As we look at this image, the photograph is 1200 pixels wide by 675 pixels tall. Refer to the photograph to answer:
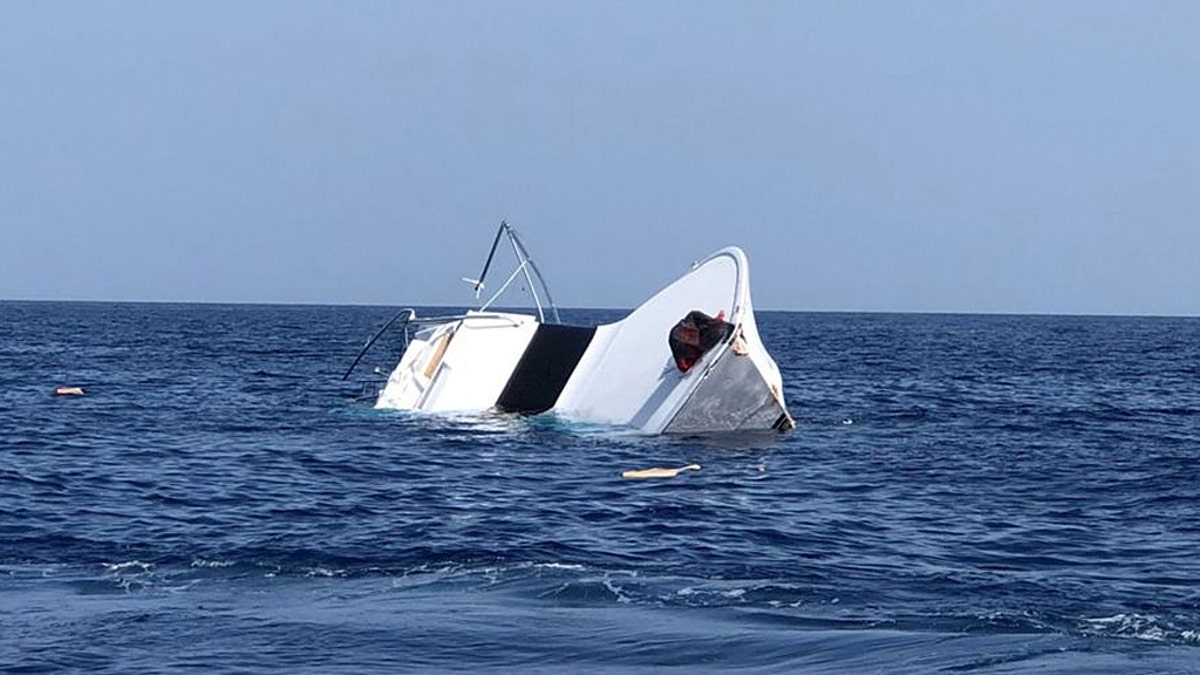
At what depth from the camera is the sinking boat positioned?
97.2 ft

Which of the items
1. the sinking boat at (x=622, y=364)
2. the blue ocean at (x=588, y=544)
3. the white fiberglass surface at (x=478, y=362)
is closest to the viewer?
the blue ocean at (x=588, y=544)

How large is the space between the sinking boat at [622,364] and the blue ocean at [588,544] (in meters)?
0.77

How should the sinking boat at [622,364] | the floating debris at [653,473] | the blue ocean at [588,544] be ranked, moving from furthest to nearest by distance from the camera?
the sinking boat at [622,364] < the floating debris at [653,473] < the blue ocean at [588,544]

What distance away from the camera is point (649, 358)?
104ft

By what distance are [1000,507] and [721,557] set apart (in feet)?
18.2

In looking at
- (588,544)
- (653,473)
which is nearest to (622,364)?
(653,473)

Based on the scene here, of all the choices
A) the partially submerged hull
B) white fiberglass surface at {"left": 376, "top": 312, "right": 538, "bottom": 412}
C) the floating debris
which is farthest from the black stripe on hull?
the floating debris

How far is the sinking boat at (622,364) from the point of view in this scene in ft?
97.2

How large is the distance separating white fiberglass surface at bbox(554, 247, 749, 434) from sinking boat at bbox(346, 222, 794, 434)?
3 centimetres

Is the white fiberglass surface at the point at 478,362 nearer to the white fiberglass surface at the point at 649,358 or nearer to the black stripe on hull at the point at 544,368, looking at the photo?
the black stripe on hull at the point at 544,368

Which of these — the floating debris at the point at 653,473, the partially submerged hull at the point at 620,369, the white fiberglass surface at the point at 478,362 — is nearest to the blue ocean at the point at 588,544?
the floating debris at the point at 653,473

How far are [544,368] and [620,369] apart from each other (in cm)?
307

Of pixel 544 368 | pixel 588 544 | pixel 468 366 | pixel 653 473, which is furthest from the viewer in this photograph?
pixel 544 368

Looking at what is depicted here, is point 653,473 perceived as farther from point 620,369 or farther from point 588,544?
point 620,369
